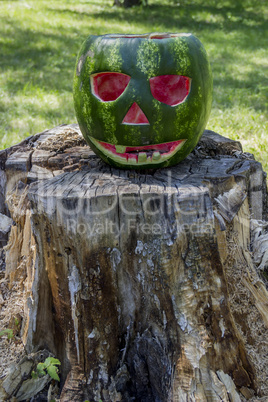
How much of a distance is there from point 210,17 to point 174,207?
12473mm

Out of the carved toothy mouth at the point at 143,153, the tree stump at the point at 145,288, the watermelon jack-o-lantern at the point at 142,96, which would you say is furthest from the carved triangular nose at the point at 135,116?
the tree stump at the point at 145,288

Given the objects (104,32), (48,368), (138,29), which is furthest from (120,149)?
(138,29)

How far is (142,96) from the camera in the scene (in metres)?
2.37

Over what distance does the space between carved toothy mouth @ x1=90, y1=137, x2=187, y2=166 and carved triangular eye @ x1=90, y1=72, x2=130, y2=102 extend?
285 millimetres

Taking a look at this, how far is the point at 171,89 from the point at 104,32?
29.0ft

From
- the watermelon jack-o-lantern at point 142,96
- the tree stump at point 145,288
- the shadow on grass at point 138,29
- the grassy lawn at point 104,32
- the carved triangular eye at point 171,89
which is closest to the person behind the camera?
the tree stump at point 145,288

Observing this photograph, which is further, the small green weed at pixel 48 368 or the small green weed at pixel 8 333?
the small green weed at pixel 8 333

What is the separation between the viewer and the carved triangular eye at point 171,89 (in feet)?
8.17

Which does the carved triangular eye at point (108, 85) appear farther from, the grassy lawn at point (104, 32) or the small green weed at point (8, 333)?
the grassy lawn at point (104, 32)

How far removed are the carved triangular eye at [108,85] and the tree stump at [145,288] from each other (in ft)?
1.52

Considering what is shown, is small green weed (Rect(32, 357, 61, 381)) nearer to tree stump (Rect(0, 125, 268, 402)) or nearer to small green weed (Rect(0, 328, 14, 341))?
tree stump (Rect(0, 125, 268, 402))

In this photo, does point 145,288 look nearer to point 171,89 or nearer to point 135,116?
point 135,116

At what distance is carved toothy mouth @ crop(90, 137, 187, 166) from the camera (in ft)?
8.28

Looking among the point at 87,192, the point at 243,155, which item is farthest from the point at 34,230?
the point at 243,155
